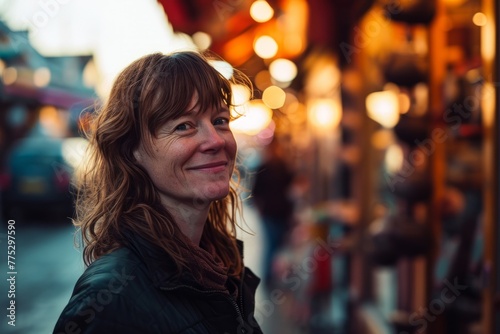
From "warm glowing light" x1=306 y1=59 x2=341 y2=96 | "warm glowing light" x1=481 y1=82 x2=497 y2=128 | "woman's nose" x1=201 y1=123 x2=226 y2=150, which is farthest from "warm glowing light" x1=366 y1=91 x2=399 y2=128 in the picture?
"woman's nose" x1=201 y1=123 x2=226 y2=150

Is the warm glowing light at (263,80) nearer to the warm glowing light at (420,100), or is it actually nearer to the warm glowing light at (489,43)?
the warm glowing light at (420,100)

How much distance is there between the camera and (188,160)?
1767mm

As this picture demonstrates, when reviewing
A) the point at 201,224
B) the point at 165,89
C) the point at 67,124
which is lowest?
the point at 67,124

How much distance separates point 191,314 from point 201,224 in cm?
33

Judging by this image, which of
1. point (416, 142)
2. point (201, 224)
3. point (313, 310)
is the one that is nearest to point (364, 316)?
point (313, 310)

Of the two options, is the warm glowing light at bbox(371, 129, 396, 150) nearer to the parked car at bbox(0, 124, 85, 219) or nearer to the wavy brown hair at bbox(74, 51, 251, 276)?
the wavy brown hair at bbox(74, 51, 251, 276)

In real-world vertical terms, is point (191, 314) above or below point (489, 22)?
below

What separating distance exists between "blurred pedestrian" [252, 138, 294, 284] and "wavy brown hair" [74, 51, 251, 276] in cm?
560

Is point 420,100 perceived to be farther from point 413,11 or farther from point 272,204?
point 272,204

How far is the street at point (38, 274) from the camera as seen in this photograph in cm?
521

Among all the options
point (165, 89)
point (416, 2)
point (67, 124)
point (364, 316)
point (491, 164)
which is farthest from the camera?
point (67, 124)

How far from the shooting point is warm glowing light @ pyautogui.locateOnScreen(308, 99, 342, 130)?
938cm

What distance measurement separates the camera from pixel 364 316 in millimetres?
6199

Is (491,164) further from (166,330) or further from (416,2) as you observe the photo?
(166,330)
